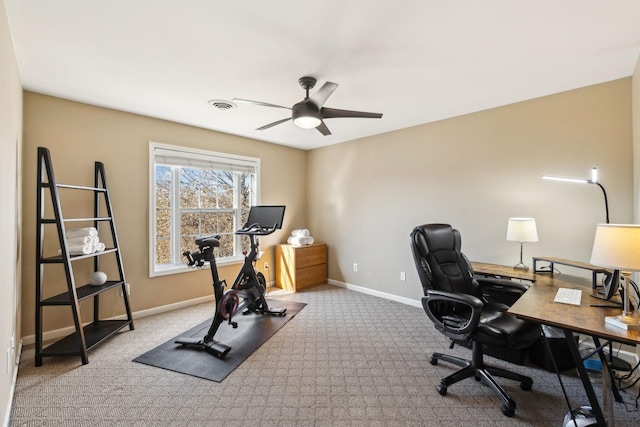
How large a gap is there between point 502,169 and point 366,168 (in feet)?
6.06

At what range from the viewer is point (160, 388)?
2.11 metres

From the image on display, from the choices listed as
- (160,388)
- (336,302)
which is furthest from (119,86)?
(336,302)

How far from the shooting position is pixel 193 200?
4004 millimetres

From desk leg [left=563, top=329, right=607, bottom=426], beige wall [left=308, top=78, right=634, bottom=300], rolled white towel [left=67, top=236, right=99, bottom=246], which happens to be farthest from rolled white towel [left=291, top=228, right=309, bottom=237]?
desk leg [left=563, top=329, right=607, bottom=426]

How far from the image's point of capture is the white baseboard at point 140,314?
2765 millimetres

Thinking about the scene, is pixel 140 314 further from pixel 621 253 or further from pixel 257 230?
pixel 621 253

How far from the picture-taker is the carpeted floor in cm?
181

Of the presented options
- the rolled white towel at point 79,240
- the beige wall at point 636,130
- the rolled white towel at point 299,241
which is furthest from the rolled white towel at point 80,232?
the beige wall at point 636,130

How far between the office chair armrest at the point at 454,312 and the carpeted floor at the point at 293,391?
0.48m

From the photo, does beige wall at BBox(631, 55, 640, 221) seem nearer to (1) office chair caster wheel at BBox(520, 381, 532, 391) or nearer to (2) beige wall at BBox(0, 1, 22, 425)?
(1) office chair caster wheel at BBox(520, 381, 532, 391)

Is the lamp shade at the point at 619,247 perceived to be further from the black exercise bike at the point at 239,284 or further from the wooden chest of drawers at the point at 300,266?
the wooden chest of drawers at the point at 300,266

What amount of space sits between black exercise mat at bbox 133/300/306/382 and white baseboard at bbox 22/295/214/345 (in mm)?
675

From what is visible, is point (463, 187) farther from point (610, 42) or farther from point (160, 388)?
point (160, 388)

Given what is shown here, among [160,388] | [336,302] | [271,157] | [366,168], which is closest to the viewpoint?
[160,388]
